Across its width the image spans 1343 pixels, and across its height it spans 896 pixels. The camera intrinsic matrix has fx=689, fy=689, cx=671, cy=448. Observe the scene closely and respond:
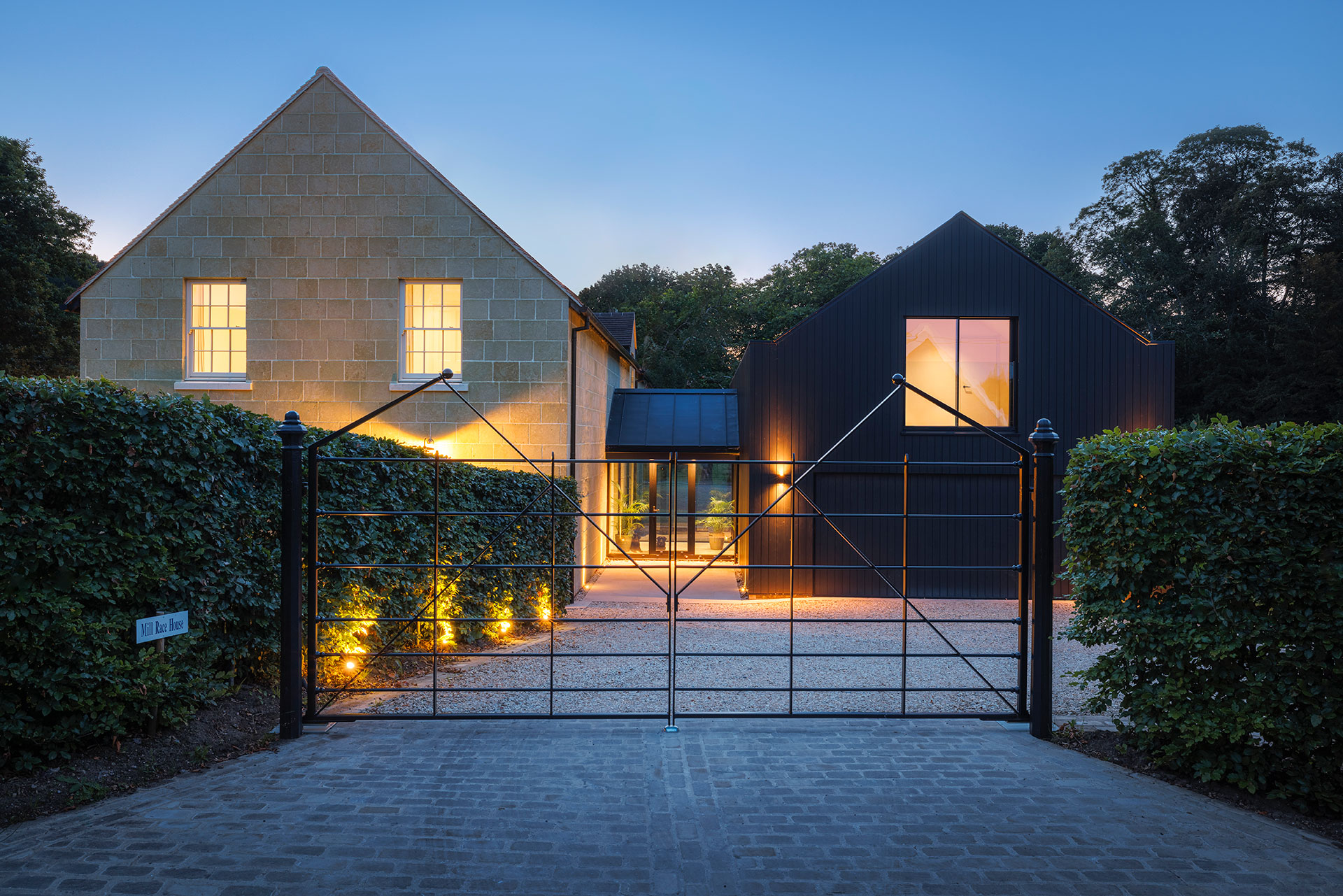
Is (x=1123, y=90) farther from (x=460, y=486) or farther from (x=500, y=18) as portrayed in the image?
(x=460, y=486)

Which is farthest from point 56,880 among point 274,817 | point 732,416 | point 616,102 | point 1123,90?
point 1123,90

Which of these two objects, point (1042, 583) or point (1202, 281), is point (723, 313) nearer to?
point (1202, 281)

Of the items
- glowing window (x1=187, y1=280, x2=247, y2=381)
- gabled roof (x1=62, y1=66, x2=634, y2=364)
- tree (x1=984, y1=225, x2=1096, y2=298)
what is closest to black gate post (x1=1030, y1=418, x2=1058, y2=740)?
gabled roof (x1=62, y1=66, x2=634, y2=364)

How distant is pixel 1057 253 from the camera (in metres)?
32.4

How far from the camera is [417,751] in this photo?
15.7 feet

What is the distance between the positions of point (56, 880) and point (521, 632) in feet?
21.5

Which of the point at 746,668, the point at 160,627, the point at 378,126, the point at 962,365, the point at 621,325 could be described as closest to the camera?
the point at 160,627

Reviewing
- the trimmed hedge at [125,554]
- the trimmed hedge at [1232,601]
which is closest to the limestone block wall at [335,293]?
the trimmed hedge at [125,554]

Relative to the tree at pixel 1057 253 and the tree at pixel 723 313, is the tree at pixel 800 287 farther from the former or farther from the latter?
the tree at pixel 1057 253

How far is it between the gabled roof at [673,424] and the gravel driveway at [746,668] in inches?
183

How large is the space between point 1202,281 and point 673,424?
83.8ft

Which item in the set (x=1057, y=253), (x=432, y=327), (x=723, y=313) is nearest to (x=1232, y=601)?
(x=432, y=327)

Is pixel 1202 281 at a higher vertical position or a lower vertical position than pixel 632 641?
higher

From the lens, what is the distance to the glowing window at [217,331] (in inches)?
452
